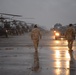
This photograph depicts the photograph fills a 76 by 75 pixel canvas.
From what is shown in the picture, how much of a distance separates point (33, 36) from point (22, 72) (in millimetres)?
9255

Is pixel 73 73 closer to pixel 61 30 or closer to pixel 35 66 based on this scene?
pixel 35 66

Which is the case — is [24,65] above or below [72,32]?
below

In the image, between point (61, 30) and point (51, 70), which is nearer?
point (51, 70)

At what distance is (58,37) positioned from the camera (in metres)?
51.4

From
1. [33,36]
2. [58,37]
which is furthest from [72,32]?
[58,37]

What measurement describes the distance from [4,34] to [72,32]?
3820 centimetres

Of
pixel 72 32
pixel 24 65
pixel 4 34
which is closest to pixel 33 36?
pixel 72 32

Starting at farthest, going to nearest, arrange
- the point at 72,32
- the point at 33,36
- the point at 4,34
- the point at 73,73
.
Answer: the point at 4,34
the point at 33,36
the point at 72,32
the point at 73,73

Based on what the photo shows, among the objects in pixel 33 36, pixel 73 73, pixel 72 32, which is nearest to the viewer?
pixel 73 73

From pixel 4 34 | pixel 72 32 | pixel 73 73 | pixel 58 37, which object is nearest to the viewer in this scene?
pixel 73 73

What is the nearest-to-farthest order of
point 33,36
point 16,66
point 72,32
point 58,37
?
Answer: 1. point 16,66
2. point 72,32
3. point 33,36
4. point 58,37

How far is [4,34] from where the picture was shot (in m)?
60.0

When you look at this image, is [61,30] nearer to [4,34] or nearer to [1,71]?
[4,34]

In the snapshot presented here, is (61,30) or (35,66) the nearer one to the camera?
(35,66)
